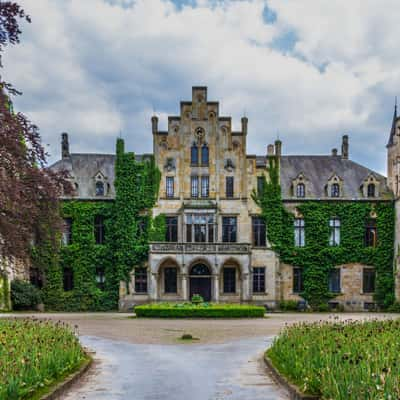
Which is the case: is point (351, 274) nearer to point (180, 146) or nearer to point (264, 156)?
point (264, 156)

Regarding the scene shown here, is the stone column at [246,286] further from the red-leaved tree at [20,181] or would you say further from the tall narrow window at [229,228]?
the red-leaved tree at [20,181]

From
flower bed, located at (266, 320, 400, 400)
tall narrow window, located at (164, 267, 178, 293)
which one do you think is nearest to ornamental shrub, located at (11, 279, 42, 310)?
tall narrow window, located at (164, 267, 178, 293)

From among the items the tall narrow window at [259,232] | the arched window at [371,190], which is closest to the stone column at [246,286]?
the tall narrow window at [259,232]

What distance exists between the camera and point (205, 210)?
47.9 meters

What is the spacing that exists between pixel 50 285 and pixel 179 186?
1341 centimetres

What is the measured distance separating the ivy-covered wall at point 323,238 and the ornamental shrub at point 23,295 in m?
19.6

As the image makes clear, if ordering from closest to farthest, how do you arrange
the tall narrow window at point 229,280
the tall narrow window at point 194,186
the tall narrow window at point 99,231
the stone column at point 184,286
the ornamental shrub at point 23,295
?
1. the ornamental shrub at point 23,295
2. the stone column at point 184,286
3. the tall narrow window at point 229,280
4. the tall narrow window at point 194,186
5. the tall narrow window at point 99,231

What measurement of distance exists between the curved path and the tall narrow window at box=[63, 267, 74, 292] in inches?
1049

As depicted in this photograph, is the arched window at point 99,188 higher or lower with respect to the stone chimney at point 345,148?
lower

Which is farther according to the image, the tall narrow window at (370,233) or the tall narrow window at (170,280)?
the tall narrow window at (370,233)

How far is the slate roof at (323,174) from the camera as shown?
4969cm

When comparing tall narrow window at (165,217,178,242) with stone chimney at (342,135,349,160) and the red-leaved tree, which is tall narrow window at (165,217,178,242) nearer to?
stone chimney at (342,135,349,160)

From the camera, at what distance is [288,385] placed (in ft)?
44.4

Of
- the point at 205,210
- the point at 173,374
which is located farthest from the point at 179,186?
the point at 173,374
